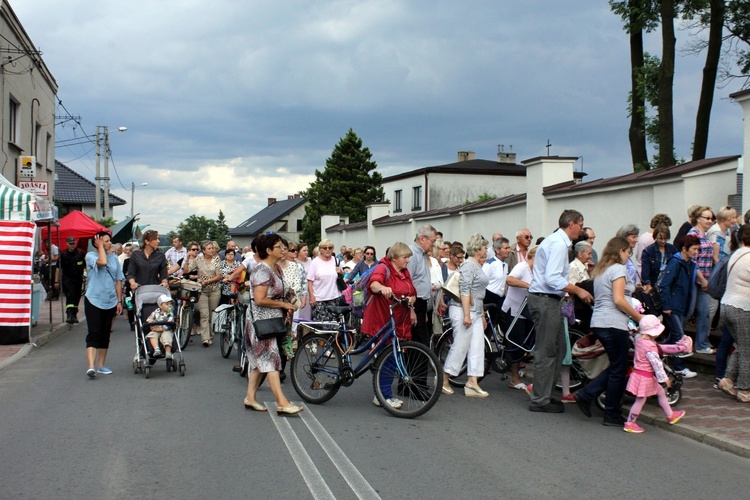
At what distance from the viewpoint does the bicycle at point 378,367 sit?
7667 mm

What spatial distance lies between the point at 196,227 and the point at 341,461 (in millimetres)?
114578

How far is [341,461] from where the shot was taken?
597 centimetres

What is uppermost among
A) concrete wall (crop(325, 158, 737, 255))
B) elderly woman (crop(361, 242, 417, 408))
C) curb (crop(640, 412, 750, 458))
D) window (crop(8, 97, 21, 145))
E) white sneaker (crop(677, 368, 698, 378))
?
window (crop(8, 97, 21, 145))

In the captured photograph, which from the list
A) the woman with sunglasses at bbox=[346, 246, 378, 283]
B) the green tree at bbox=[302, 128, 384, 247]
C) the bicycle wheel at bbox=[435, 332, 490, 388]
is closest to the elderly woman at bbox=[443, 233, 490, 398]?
the bicycle wheel at bbox=[435, 332, 490, 388]

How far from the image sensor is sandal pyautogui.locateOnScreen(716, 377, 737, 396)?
838 centimetres

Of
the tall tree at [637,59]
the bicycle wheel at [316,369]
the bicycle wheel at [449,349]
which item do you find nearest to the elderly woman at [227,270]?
the bicycle wheel at [449,349]

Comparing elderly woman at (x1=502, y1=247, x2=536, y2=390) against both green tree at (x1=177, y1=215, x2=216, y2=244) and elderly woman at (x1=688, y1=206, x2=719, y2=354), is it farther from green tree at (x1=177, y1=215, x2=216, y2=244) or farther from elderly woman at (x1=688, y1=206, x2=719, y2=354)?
green tree at (x1=177, y1=215, x2=216, y2=244)

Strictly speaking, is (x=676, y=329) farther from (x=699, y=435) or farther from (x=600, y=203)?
(x=600, y=203)

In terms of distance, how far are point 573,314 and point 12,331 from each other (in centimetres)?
999

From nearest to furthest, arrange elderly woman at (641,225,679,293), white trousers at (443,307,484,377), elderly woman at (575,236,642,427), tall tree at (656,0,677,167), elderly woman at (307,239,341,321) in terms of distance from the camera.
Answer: elderly woman at (575,236,642,427) < white trousers at (443,307,484,377) < elderly woman at (641,225,679,293) < elderly woman at (307,239,341,321) < tall tree at (656,0,677,167)

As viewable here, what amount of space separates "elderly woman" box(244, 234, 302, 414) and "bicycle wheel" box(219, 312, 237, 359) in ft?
12.8

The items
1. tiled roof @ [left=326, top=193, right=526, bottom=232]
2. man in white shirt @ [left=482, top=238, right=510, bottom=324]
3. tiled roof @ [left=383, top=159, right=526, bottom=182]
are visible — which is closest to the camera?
man in white shirt @ [left=482, top=238, right=510, bottom=324]

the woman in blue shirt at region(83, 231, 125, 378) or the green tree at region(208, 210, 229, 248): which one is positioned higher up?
the green tree at region(208, 210, 229, 248)

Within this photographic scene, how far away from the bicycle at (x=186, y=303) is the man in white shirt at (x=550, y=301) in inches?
278
